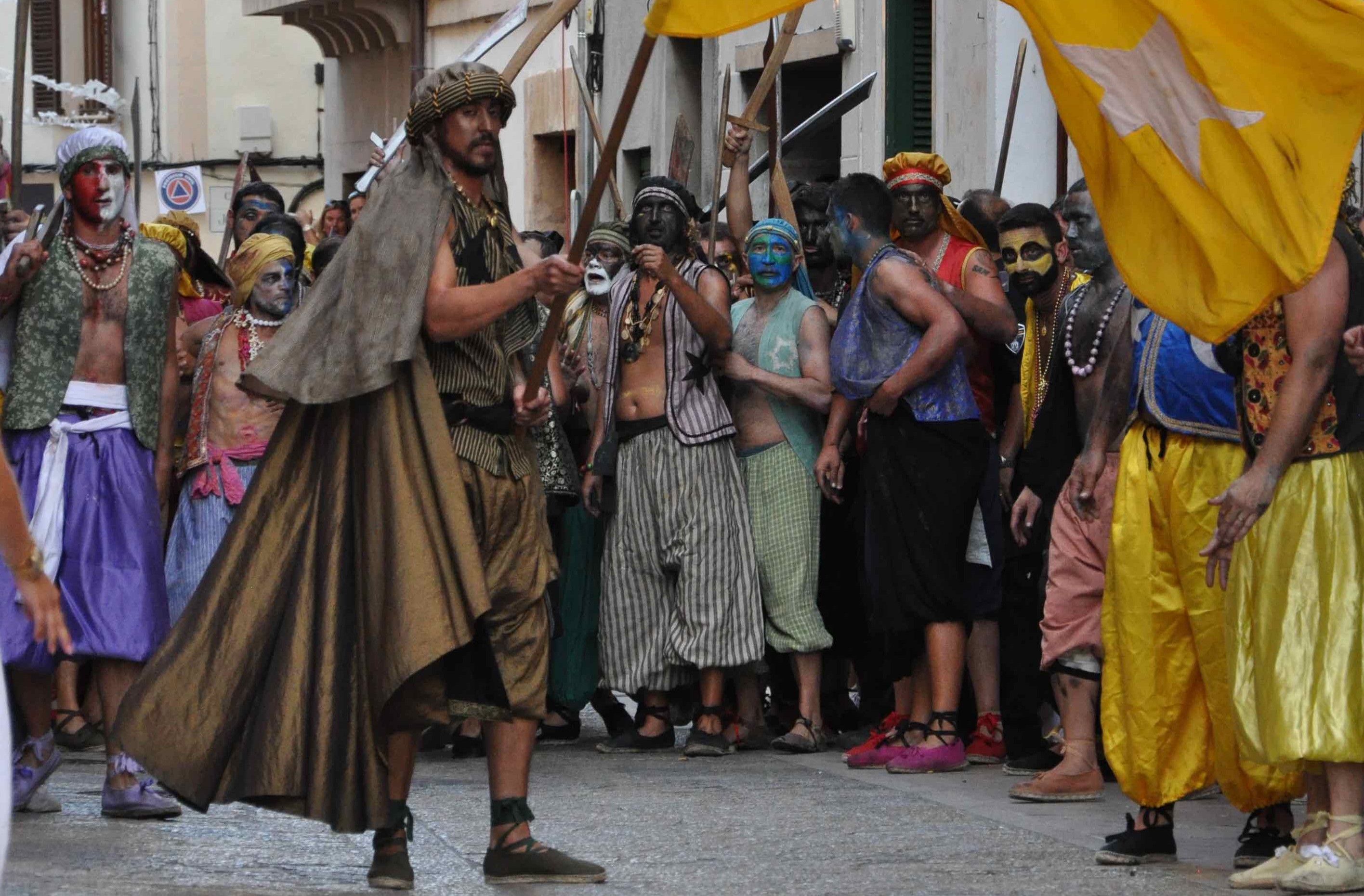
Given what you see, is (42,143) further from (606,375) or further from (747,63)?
(606,375)

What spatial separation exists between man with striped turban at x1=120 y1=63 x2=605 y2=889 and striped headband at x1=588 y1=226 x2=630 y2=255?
376 cm

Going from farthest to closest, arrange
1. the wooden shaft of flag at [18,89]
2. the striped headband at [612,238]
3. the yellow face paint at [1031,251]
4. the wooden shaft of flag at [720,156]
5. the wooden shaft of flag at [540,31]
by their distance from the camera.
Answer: the striped headband at [612,238] < the wooden shaft of flag at [720,156] < the wooden shaft of flag at [18,89] < the yellow face paint at [1031,251] < the wooden shaft of flag at [540,31]

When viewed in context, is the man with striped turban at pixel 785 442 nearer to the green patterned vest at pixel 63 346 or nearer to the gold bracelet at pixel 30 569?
the green patterned vest at pixel 63 346

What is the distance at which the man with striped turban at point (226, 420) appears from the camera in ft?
29.9

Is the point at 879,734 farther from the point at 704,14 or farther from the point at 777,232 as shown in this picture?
the point at 704,14

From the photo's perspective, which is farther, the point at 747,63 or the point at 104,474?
the point at 747,63

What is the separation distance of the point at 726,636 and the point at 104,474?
2574 mm

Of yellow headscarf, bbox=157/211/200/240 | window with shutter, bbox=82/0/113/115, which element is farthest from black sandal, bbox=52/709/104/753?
window with shutter, bbox=82/0/113/115

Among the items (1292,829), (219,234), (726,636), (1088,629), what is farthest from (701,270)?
(219,234)

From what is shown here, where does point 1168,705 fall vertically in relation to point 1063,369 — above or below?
below

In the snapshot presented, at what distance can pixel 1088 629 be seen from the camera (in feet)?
25.1

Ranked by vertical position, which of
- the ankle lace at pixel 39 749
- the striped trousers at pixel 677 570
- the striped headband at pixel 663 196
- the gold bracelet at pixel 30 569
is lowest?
the ankle lace at pixel 39 749

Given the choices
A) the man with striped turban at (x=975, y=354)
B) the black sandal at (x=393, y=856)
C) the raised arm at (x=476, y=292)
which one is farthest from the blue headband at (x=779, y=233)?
the black sandal at (x=393, y=856)

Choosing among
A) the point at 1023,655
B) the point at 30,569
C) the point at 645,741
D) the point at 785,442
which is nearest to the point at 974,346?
the point at 785,442
